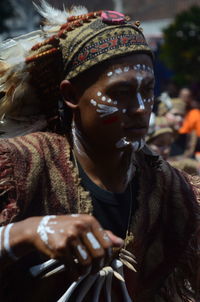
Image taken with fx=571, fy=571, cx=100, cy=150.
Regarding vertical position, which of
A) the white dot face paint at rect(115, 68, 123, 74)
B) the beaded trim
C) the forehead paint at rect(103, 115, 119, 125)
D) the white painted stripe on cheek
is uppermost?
the beaded trim

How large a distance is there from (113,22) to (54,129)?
0.53 metres

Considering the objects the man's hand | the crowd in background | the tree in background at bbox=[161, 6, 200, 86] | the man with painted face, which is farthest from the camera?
the tree in background at bbox=[161, 6, 200, 86]

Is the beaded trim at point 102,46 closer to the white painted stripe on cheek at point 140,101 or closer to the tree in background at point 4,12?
the white painted stripe on cheek at point 140,101

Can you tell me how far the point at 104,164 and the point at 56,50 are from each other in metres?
0.51

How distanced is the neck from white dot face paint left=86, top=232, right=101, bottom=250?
0.62m

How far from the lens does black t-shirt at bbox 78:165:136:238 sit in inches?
92.1

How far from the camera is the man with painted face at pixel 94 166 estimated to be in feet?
7.16

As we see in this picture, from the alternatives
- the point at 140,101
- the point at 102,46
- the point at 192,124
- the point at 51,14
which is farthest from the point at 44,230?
the point at 192,124

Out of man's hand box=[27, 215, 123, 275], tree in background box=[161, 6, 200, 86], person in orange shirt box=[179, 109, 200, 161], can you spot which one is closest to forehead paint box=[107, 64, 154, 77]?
man's hand box=[27, 215, 123, 275]

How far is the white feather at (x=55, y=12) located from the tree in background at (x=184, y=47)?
30.3 ft

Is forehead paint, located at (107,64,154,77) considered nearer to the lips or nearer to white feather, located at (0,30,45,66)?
the lips

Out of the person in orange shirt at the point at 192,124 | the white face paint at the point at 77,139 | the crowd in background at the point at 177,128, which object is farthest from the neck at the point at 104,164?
the person in orange shirt at the point at 192,124

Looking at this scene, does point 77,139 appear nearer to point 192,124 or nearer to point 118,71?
point 118,71

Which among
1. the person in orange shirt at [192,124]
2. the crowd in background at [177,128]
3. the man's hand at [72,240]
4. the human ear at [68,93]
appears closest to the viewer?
the man's hand at [72,240]
